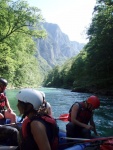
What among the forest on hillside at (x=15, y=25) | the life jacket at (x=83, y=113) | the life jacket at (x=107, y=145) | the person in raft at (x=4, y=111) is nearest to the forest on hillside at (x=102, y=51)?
the forest on hillside at (x=15, y=25)

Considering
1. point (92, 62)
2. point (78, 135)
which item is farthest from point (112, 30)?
point (78, 135)

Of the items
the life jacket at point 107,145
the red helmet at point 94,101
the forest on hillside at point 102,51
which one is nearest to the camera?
the life jacket at point 107,145

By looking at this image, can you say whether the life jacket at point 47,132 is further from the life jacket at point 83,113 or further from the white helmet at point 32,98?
the life jacket at point 83,113

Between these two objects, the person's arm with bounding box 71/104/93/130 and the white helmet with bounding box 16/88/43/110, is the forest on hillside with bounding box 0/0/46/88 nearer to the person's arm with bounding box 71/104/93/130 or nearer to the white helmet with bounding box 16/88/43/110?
the person's arm with bounding box 71/104/93/130

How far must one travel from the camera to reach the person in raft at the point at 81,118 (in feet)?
18.5

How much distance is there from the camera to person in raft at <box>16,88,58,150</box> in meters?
2.67

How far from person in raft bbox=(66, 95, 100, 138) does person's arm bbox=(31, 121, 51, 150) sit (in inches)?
119

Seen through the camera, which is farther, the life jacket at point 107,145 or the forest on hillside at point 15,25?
the forest on hillside at point 15,25

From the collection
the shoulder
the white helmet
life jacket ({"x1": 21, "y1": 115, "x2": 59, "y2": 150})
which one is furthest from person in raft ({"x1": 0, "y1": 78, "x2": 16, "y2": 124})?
the shoulder

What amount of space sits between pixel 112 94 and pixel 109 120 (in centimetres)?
1881

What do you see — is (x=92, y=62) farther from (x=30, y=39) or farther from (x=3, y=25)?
(x=3, y=25)

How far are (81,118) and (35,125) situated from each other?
3237 millimetres

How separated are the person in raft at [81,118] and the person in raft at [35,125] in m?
2.77

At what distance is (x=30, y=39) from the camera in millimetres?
22281
